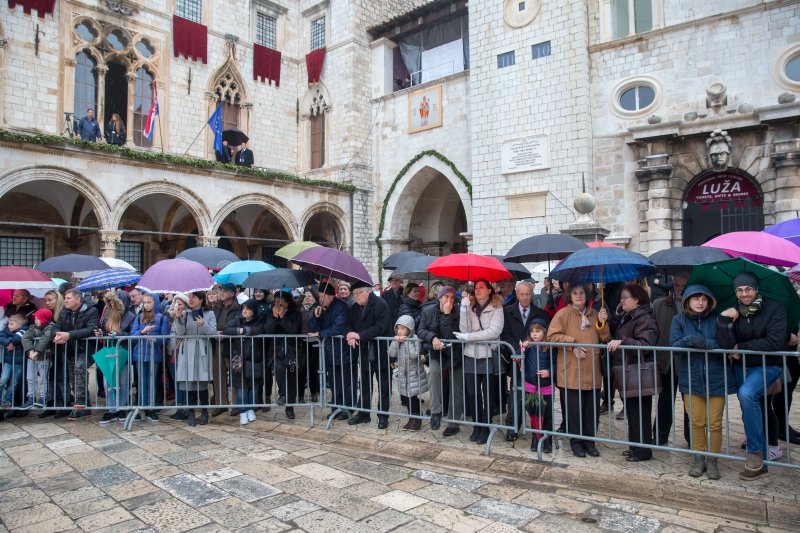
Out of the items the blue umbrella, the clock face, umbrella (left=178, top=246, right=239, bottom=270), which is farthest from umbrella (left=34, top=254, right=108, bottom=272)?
the clock face

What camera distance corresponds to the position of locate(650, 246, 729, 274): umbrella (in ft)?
17.7

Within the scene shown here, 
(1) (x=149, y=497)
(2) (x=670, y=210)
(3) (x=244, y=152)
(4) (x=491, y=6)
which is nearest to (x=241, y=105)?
(3) (x=244, y=152)

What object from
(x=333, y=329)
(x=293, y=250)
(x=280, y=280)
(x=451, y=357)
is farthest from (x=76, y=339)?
(x=451, y=357)

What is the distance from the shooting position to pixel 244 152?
18766mm

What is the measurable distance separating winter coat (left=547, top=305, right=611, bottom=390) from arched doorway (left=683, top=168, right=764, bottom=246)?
964 centimetres

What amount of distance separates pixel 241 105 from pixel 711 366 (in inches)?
754

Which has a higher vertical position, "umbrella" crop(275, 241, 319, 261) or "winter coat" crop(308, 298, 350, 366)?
"umbrella" crop(275, 241, 319, 261)

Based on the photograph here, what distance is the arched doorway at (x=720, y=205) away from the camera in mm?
12562

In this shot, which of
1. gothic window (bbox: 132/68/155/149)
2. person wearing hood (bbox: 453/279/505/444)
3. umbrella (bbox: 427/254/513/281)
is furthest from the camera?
gothic window (bbox: 132/68/155/149)

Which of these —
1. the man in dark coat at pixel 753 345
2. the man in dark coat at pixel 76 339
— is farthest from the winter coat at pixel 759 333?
the man in dark coat at pixel 76 339

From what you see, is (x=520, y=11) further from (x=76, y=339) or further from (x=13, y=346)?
(x=13, y=346)

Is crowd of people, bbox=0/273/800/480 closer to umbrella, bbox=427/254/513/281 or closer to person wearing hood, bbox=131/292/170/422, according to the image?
person wearing hood, bbox=131/292/170/422

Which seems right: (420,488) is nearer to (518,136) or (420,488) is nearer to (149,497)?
(149,497)

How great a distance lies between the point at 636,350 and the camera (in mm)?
4855
